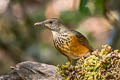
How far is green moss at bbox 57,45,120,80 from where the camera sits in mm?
4914

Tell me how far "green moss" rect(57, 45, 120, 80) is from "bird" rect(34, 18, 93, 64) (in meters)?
1.66

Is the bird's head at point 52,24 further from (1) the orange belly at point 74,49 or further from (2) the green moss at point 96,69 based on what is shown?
(2) the green moss at point 96,69

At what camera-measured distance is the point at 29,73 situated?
5.48 meters

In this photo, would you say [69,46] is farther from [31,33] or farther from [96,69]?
[31,33]

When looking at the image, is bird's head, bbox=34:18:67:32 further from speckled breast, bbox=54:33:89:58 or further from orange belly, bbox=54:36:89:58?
orange belly, bbox=54:36:89:58

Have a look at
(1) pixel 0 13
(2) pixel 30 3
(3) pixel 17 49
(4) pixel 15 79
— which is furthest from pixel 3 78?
(2) pixel 30 3

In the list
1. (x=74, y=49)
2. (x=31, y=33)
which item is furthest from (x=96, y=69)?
(x=31, y=33)

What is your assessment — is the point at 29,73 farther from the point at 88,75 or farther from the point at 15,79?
the point at 88,75

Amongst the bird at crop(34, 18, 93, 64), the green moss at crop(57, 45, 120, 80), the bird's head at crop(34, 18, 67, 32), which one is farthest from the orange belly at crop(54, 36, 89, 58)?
the green moss at crop(57, 45, 120, 80)

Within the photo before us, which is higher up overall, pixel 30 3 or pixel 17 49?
pixel 30 3

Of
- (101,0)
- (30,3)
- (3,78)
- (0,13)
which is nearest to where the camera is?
(3,78)

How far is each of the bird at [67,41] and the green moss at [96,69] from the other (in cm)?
166

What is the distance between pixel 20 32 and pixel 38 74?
5432mm

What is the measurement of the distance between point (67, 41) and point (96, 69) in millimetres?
2057
